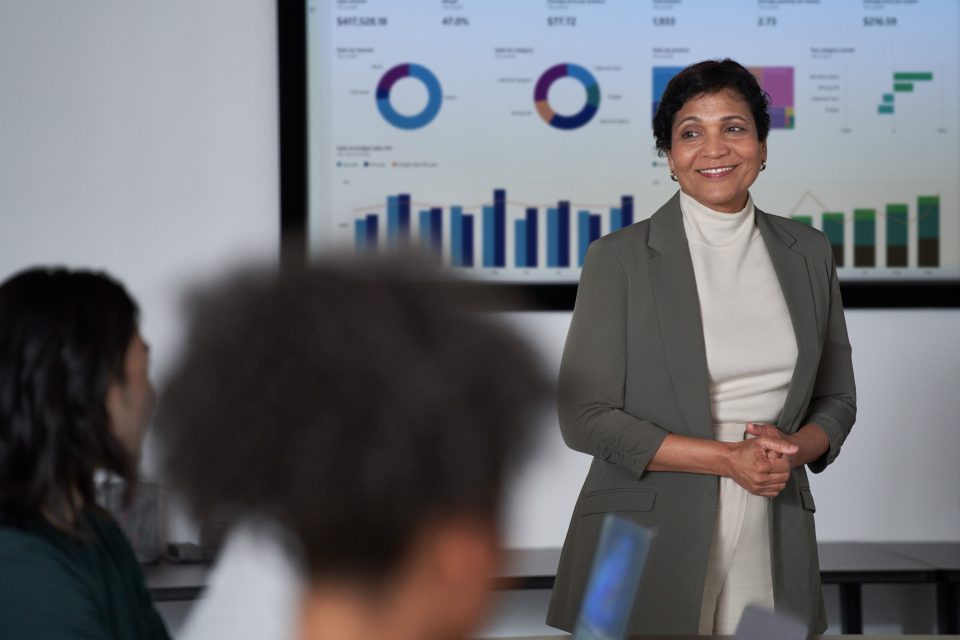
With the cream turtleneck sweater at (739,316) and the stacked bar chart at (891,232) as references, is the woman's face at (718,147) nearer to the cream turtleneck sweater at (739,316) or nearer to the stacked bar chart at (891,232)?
the cream turtleneck sweater at (739,316)

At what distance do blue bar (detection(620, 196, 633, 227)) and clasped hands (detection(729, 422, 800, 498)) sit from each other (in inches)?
60.8

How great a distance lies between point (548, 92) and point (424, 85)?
375 mm

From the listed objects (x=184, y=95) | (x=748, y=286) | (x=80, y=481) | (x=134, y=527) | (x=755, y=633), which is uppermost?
(x=184, y=95)

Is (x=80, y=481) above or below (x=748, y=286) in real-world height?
below

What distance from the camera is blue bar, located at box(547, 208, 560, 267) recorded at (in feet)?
11.0

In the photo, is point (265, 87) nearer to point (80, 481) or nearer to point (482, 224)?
point (482, 224)

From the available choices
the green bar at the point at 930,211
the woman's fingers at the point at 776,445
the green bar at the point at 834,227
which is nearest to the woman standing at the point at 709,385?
the woman's fingers at the point at 776,445

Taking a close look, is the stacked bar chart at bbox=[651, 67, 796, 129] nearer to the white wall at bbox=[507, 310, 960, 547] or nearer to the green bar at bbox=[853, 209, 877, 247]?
the green bar at bbox=[853, 209, 877, 247]

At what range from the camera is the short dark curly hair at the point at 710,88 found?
208cm

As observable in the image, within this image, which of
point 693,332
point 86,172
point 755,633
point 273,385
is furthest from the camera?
point 86,172

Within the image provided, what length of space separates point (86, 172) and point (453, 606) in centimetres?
299

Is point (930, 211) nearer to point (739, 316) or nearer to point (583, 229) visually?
point (583, 229)

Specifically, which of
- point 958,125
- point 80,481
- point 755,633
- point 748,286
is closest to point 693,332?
point 748,286

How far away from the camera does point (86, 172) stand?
10.8 feet
